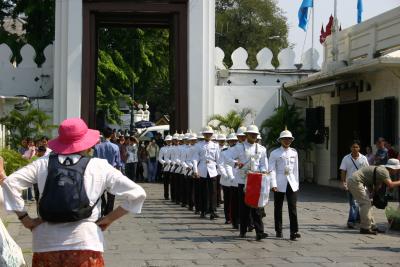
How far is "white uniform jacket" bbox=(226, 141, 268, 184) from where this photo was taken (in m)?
13.0

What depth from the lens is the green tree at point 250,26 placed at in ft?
192

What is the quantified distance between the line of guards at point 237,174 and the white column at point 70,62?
7.71 meters

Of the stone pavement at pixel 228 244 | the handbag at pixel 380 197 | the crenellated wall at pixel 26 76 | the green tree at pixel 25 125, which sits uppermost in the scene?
the crenellated wall at pixel 26 76

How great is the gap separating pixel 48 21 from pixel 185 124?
31.1 feet

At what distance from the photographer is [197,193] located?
55.2 ft

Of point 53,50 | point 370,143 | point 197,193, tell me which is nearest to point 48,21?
point 53,50

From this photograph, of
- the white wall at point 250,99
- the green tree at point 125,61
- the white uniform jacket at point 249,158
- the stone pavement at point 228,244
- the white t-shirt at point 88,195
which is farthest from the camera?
the green tree at point 125,61

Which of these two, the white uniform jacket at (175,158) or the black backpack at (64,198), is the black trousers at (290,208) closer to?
the white uniform jacket at (175,158)

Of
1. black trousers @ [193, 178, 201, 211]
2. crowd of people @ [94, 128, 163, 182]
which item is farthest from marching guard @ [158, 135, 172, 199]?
crowd of people @ [94, 128, 163, 182]

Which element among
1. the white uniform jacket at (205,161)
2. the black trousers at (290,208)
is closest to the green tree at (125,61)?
the white uniform jacket at (205,161)

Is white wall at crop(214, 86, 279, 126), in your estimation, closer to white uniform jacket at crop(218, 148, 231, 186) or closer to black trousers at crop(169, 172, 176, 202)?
black trousers at crop(169, 172, 176, 202)

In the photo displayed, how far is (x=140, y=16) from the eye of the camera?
27.1 meters

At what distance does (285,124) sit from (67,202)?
21.4 meters

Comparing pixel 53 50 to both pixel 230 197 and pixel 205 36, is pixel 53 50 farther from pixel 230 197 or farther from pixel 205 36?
pixel 230 197
